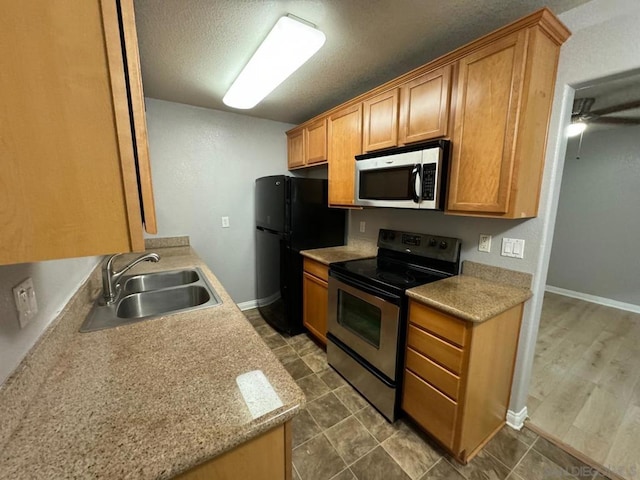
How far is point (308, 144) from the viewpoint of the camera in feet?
9.20

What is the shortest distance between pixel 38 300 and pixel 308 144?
2489 mm

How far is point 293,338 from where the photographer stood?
267cm

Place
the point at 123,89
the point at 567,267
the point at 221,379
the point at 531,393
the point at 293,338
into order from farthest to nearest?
the point at 567,267
the point at 293,338
the point at 531,393
the point at 221,379
the point at 123,89

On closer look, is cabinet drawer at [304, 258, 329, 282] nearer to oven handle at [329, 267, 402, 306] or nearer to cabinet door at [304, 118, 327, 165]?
oven handle at [329, 267, 402, 306]

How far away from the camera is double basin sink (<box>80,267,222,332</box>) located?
115cm

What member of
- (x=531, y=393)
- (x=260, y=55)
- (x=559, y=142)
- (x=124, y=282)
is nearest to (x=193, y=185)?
(x=124, y=282)

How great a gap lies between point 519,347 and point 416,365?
2.22ft

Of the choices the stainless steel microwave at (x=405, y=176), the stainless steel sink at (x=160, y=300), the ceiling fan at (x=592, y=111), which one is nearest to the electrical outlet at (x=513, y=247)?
the stainless steel microwave at (x=405, y=176)

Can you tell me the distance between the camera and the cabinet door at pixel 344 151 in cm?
217

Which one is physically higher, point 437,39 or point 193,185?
point 437,39

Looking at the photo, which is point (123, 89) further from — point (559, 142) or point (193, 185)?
point (193, 185)

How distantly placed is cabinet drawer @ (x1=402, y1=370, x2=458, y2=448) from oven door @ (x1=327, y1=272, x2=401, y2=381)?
12 centimetres

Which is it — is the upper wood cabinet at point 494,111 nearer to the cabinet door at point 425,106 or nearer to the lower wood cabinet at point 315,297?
the cabinet door at point 425,106

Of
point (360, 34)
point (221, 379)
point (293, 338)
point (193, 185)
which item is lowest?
point (293, 338)
